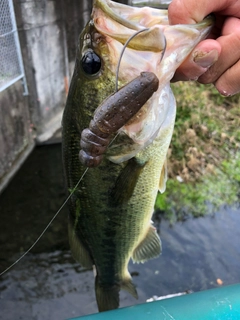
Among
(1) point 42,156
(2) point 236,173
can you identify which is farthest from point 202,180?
(1) point 42,156

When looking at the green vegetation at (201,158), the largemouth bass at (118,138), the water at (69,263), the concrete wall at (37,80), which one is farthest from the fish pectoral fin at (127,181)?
the concrete wall at (37,80)

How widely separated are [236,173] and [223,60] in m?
3.87

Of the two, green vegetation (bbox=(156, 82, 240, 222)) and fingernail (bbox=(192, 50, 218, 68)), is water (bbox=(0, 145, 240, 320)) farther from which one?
fingernail (bbox=(192, 50, 218, 68))

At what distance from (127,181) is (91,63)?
0.63 meters

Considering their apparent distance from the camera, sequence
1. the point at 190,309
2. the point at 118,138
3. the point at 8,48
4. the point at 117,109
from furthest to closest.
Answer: the point at 8,48 → the point at 118,138 → the point at 190,309 → the point at 117,109

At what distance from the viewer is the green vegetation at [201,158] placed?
4.30 metres

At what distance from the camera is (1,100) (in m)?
4.33

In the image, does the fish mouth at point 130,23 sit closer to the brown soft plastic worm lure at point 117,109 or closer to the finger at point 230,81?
the brown soft plastic worm lure at point 117,109

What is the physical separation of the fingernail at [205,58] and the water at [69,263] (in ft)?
8.86

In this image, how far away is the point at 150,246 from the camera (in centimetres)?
221

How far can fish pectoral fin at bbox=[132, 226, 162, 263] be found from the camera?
2.20 m

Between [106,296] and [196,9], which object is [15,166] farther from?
[196,9]

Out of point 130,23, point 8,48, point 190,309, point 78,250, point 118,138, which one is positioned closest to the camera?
point 130,23

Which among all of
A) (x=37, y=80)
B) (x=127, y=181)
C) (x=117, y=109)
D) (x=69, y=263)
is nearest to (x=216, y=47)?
(x=117, y=109)
